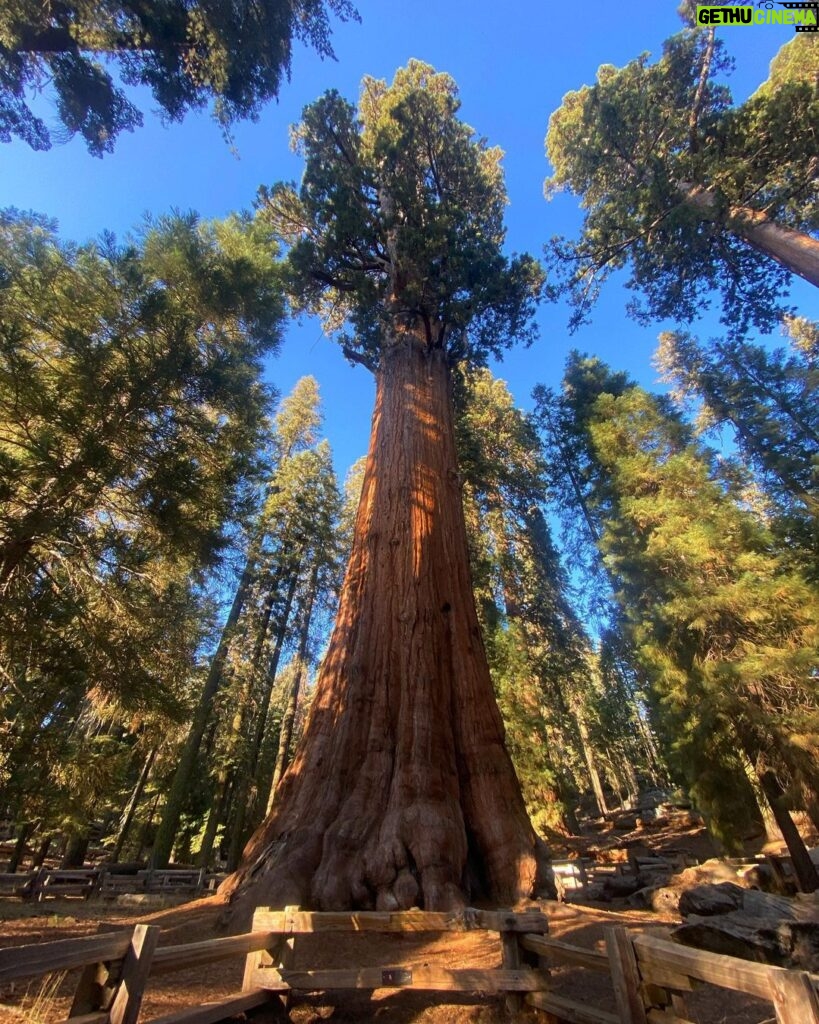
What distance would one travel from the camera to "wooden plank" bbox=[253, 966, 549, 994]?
3.02m

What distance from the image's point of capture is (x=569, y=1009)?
287cm

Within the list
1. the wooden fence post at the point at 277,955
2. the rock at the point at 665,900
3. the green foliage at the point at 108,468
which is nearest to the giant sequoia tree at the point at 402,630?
the wooden fence post at the point at 277,955

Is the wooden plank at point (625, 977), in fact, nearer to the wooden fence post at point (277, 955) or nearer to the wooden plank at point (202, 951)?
the wooden fence post at point (277, 955)

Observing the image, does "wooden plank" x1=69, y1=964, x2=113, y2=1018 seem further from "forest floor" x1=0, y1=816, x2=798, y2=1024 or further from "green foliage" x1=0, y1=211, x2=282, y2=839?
"green foliage" x1=0, y1=211, x2=282, y2=839

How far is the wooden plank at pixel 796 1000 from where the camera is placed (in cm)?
175

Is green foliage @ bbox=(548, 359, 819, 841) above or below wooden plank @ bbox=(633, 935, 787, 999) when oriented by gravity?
above

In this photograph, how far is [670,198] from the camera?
12656 millimetres

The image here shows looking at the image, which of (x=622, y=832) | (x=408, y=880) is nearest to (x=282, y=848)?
(x=408, y=880)

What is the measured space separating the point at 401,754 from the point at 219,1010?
2.68 meters

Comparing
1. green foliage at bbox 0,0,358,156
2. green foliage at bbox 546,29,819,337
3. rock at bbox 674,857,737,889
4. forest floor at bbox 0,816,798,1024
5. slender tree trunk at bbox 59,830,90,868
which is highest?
green foliage at bbox 546,29,819,337

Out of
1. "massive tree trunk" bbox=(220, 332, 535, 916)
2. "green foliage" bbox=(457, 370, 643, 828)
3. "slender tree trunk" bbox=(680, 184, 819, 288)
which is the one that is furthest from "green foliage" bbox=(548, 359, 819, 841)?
"massive tree trunk" bbox=(220, 332, 535, 916)

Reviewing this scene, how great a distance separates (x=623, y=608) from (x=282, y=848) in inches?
467

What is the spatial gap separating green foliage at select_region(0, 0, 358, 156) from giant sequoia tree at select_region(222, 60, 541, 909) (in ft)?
9.29

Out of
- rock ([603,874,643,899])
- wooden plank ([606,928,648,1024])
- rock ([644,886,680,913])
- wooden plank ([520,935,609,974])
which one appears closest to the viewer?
wooden plank ([606,928,648,1024])
